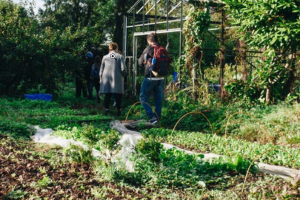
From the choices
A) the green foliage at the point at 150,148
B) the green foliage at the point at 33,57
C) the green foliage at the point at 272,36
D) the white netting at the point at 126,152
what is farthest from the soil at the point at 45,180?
the green foliage at the point at 33,57

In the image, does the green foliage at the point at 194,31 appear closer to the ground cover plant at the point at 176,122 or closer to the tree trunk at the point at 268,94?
the ground cover plant at the point at 176,122

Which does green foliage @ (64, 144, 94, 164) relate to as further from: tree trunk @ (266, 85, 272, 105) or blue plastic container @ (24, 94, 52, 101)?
blue plastic container @ (24, 94, 52, 101)

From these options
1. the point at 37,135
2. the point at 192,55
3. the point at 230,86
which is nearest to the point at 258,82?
the point at 230,86

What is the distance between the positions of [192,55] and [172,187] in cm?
666

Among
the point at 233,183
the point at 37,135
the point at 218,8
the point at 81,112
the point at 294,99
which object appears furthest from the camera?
the point at 218,8

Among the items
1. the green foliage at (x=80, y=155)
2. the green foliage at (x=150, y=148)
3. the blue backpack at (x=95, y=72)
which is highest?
the blue backpack at (x=95, y=72)

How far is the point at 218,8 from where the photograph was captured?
11758 millimetres

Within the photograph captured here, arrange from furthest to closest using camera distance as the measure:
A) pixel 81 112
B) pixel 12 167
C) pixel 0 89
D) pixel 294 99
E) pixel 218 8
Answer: pixel 0 89 < pixel 218 8 < pixel 81 112 < pixel 294 99 < pixel 12 167

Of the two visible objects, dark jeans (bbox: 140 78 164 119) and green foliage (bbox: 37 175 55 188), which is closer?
green foliage (bbox: 37 175 55 188)

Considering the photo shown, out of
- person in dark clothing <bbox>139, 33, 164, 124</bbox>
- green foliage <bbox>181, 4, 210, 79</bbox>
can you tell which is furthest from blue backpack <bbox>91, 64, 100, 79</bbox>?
person in dark clothing <bbox>139, 33, 164, 124</bbox>

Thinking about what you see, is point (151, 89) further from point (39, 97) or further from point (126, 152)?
point (39, 97)

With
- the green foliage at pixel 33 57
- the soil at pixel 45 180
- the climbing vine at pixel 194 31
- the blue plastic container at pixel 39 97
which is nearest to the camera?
the soil at pixel 45 180

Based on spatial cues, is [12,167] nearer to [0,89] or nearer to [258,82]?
[258,82]

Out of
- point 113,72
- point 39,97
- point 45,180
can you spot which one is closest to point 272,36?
point 113,72
